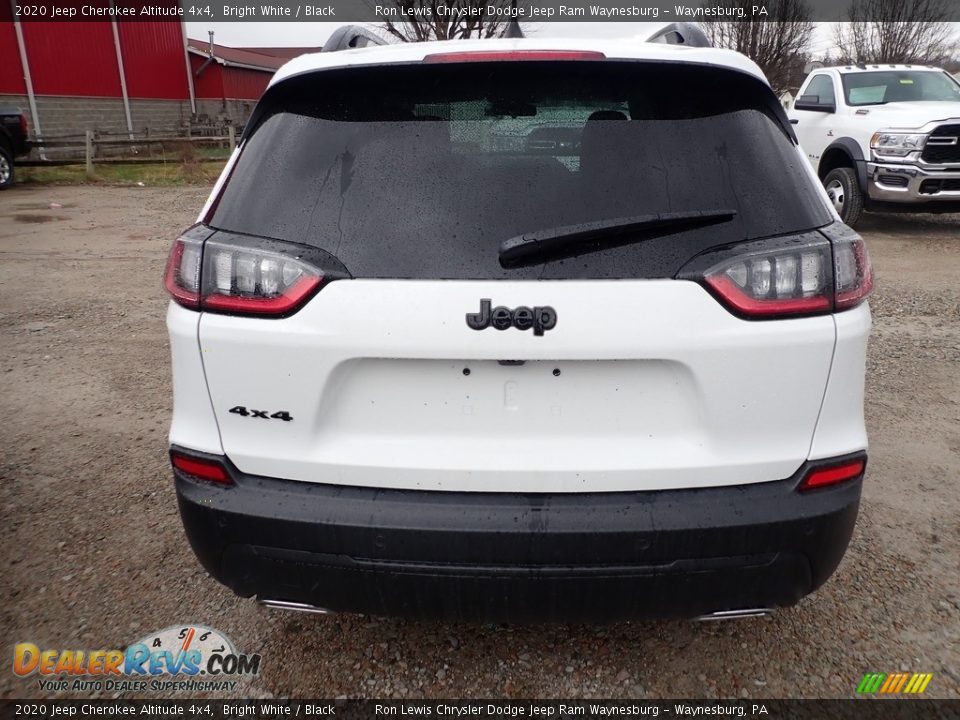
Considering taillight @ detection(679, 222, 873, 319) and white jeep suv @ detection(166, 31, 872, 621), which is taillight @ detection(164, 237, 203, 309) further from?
taillight @ detection(679, 222, 873, 319)

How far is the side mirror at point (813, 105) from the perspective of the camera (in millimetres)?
9242

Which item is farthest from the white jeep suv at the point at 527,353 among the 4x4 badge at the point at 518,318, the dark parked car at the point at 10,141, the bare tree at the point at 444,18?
the bare tree at the point at 444,18

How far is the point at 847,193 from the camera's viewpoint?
29.6 ft

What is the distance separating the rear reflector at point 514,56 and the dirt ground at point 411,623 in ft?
5.71

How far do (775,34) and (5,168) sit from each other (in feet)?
92.4

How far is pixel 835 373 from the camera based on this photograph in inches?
65.0

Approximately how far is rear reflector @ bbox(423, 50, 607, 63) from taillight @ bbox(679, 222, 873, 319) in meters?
0.59

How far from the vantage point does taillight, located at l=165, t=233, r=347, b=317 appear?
1.61m

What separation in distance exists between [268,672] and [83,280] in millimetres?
6464

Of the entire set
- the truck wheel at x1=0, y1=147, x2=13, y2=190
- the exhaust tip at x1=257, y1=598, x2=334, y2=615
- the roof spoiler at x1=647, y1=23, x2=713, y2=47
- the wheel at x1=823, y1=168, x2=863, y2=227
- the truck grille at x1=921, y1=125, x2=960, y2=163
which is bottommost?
the truck wheel at x1=0, y1=147, x2=13, y2=190

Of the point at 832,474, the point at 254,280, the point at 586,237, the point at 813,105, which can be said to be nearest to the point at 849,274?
the point at 832,474

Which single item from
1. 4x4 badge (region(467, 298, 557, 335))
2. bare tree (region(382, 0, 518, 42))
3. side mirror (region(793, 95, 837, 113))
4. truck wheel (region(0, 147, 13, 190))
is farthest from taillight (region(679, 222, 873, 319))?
bare tree (region(382, 0, 518, 42))

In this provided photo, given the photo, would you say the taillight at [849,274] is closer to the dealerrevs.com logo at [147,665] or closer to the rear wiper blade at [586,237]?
the rear wiper blade at [586,237]

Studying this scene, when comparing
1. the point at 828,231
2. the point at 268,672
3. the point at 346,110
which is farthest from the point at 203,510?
the point at 828,231
